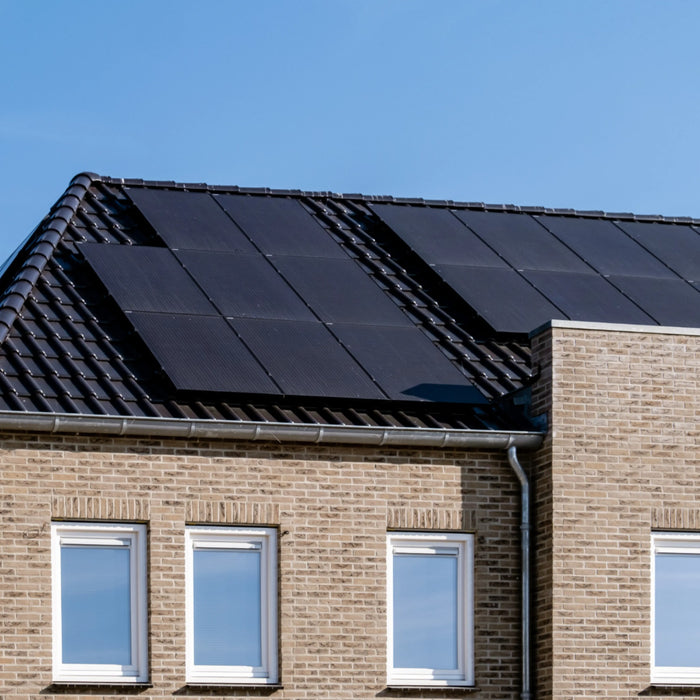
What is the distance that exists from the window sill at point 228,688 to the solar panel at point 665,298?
7017mm

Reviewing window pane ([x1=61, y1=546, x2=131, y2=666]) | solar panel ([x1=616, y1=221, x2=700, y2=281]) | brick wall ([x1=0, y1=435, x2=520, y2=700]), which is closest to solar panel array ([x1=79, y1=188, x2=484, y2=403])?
brick wall ([x1=0, y1=435, x2=520, y2=700])

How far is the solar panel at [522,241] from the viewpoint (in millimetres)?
22250

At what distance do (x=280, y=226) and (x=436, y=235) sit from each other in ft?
6.97

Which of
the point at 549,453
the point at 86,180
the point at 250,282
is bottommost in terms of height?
the point at 549,453

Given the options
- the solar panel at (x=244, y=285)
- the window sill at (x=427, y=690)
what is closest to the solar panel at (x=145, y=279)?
the solar panel at (x=244, y=285)

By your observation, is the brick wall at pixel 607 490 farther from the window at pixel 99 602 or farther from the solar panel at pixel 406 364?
the window at pixel 99 602

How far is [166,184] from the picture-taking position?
22984 millimetres

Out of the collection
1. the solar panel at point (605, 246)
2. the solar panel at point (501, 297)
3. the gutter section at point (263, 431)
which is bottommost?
the gutter section at point (263, 431)

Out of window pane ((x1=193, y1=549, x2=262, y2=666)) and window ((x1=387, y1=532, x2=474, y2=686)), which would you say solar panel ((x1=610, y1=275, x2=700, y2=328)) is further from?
window pane ((x1=193, y1=549, x2=262, y2=666))

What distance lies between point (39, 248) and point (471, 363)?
5.27m

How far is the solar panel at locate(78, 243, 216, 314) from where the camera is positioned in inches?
752

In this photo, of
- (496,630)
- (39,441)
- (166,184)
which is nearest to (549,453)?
(496,630)

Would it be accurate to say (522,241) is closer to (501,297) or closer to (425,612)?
(501,297)

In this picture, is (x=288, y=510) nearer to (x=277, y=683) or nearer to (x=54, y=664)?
(x=277, y=683)
